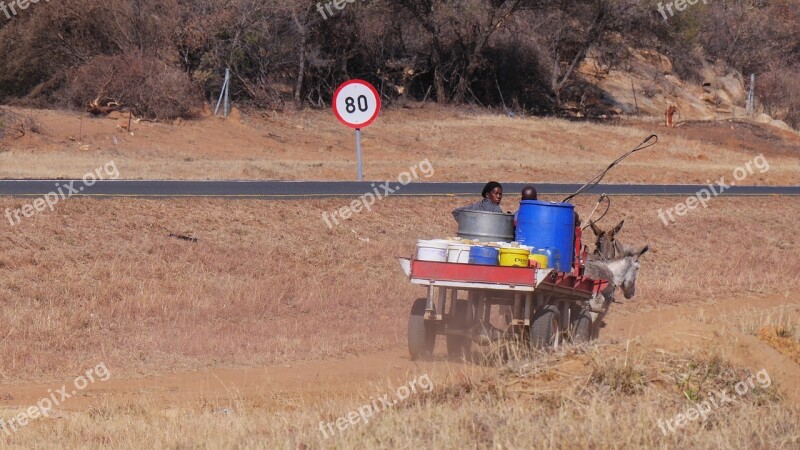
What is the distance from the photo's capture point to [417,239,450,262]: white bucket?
11602mm

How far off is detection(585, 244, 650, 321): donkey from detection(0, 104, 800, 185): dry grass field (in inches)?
585

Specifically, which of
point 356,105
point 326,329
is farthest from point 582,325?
point 356,105

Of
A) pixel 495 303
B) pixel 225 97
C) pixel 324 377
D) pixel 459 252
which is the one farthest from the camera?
pixel 225 97

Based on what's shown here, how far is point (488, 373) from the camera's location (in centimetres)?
935

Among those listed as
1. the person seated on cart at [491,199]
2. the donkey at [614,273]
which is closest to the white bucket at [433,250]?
the person seated on cart at [491,199]

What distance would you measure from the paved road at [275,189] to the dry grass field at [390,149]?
3020 mm

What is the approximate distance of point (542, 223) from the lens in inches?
483

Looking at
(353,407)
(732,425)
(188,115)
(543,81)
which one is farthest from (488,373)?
(543,81)

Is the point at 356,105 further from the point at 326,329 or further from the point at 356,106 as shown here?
the point at 326,329

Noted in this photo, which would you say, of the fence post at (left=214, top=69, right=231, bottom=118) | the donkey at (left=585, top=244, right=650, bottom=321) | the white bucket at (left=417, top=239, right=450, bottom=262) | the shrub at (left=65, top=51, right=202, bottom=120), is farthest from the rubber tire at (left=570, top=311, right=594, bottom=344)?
the fence post at (left=214, top=69, right=231, bottom=118)

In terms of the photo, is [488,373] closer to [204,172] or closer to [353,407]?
[353,407]

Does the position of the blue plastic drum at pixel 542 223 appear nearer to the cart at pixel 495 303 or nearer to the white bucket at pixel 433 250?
the cart at pixel 495 303

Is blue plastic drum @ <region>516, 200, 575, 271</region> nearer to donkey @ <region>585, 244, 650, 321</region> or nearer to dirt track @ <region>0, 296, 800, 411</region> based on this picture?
dirt track @ <region>0, 296, 800, 411</region>

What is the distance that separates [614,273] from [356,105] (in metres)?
10.9
